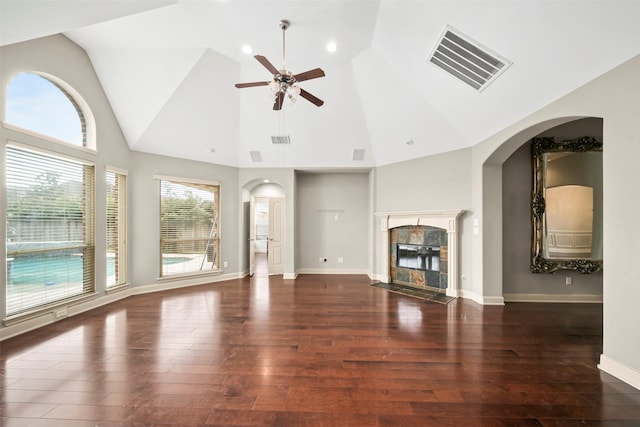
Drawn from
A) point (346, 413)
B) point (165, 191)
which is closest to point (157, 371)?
point (346, 413)

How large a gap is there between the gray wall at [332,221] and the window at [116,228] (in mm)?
3623

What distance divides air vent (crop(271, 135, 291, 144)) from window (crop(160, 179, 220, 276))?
1.72 m

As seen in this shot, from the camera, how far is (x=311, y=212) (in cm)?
659

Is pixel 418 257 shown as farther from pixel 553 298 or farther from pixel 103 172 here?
pixel 103 172

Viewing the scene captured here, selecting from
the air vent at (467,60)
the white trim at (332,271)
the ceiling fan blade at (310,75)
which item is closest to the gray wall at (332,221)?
the white trim at (332,271)

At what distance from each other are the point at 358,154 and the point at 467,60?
281 cm

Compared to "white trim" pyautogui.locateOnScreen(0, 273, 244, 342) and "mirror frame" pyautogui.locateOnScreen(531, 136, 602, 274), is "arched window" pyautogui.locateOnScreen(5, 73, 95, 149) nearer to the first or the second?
"white trim" pyautogui.locateOnScreen(0, 273, 244, 342)

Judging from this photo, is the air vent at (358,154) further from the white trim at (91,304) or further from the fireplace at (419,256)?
the white trim at (91,304)

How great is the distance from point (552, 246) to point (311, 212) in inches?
191

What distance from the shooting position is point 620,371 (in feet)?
7.20

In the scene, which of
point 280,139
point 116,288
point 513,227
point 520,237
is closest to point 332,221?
point 280,139

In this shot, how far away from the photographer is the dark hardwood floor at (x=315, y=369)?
1800 millimetres

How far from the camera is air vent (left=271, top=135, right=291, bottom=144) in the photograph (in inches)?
208

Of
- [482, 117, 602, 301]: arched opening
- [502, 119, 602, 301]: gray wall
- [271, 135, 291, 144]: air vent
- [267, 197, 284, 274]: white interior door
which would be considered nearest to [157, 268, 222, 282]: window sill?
[267, 197, 284, 274]: white interior door
